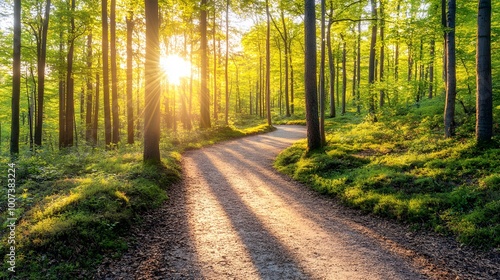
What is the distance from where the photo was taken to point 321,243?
17.4ft

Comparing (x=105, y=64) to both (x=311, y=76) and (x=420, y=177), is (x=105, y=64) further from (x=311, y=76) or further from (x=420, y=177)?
(x=420, y=177)

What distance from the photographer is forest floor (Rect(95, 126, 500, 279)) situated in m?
4.38

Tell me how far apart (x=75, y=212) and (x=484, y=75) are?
11.1 metres

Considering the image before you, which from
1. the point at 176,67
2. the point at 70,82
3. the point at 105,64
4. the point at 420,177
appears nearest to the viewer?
the point at 420,177

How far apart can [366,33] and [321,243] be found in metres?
22.6

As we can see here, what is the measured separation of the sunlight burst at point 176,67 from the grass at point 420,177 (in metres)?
15.5

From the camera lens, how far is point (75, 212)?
535 centimetres

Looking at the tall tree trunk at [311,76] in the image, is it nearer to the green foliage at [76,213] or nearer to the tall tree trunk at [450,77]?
the tall tree trunk at [450,77]

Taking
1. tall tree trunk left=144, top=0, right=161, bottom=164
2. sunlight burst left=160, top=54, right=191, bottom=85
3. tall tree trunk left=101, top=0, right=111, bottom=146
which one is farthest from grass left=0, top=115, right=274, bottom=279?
sunlight burst left=160, top=54, right=191, bottom=85

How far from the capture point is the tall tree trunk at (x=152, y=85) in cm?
907

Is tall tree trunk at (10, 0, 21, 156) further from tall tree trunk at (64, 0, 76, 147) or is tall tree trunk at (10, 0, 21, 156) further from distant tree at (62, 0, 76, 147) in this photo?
tall tree trunk at (64, 0, 76, 147)

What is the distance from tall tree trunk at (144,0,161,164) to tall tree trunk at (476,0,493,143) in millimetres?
9798

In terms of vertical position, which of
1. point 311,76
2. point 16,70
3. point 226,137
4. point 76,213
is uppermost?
point 16,70

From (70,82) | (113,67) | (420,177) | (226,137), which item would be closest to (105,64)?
(113,67)
